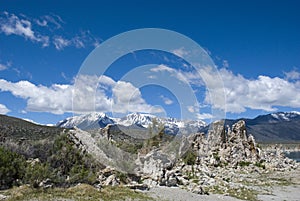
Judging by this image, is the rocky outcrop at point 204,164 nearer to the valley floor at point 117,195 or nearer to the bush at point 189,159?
the bush at point 189,159

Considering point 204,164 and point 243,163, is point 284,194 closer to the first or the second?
point 204,164

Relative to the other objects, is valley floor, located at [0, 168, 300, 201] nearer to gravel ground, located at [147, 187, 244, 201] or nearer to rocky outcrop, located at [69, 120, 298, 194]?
gravel ground, located at [147, 187, 244, 201]

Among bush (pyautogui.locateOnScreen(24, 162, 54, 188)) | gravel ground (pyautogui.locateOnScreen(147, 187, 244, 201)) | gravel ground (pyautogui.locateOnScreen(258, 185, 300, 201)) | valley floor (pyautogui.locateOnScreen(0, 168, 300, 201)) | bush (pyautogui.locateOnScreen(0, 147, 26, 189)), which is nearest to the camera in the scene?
valley floor (pyautogui.locateOnScreen(0, 168, 300, 201))

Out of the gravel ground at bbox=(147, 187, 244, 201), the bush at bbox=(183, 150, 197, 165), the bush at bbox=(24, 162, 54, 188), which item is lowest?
the gravel ground at bbox=(147, 187, 244, 201)

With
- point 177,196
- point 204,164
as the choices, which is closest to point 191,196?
point 177,196

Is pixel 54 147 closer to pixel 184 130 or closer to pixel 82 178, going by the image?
pixel 82 178

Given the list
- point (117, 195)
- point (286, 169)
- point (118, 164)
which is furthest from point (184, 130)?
point (117, 195)

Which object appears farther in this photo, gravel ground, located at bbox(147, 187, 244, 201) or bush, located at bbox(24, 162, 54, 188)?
bush, located at bbox(24, 162, 54, 188)

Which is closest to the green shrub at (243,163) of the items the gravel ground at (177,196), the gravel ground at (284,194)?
the gravel ground at (284,194)

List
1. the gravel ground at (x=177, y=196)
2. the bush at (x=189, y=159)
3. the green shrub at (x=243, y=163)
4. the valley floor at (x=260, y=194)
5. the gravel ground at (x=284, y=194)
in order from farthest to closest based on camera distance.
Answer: the green shrub at (x=243, y=163)
the bush at (x=189, y=159)
the gravel ground at (x=284, y=194)
the valley floor at (x=260, y=194)
the gravel ground at (x=177, y=196)

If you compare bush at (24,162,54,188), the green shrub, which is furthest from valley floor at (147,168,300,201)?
the green shrub

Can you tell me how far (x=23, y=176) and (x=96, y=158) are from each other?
26.4ft

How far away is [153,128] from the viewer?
4981 cm

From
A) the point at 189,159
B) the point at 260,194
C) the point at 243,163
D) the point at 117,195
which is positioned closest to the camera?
A: the point at 117,195
